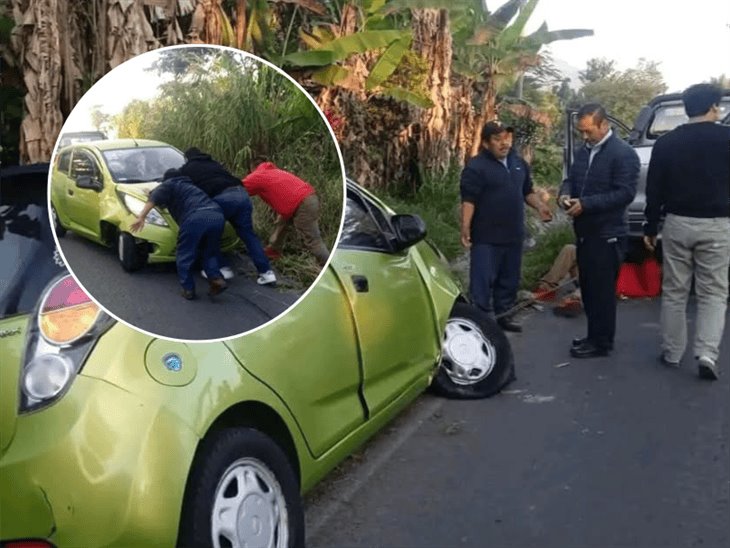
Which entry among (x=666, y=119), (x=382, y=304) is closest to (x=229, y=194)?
(x=382, y=304)

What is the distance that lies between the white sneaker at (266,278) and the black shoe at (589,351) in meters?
4.90

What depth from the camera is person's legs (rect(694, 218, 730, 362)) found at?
580 centimetres

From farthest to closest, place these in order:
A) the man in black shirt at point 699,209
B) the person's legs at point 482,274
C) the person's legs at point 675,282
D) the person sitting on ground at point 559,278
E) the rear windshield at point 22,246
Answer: the person sitting on ground at point 559,278 → the person's legs at point 482,274 → the person's legs at point 675,282 → the man in black shirt at point 699,209 → the rear windshield at point 22,246

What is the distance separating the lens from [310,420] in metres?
3.42

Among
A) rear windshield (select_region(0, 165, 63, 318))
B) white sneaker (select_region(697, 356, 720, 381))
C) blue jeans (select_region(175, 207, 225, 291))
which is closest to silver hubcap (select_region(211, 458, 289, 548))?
rear windshield (select_region(0, 165, 63, 318))

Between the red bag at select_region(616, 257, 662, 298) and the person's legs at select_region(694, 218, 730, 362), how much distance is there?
8.62 feet

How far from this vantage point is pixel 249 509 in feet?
9.71

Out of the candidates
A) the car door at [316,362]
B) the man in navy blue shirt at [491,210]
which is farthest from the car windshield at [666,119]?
the car door at [316,362]

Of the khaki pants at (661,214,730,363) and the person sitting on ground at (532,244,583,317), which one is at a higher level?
the khaki pants at (661,214,730,363)

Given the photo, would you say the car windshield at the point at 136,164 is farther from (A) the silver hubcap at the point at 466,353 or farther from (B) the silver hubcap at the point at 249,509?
(A) the silver hubcap at the point at 466,353

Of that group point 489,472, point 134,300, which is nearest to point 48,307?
point 134,300

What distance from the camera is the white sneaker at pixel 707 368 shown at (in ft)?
19.1

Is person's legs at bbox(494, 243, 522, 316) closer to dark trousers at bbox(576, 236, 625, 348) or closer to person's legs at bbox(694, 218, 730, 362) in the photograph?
dark trousers at bbox(576, 236, 625, 348)

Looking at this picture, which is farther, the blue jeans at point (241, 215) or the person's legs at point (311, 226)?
the person's legs at point (311, 226)
